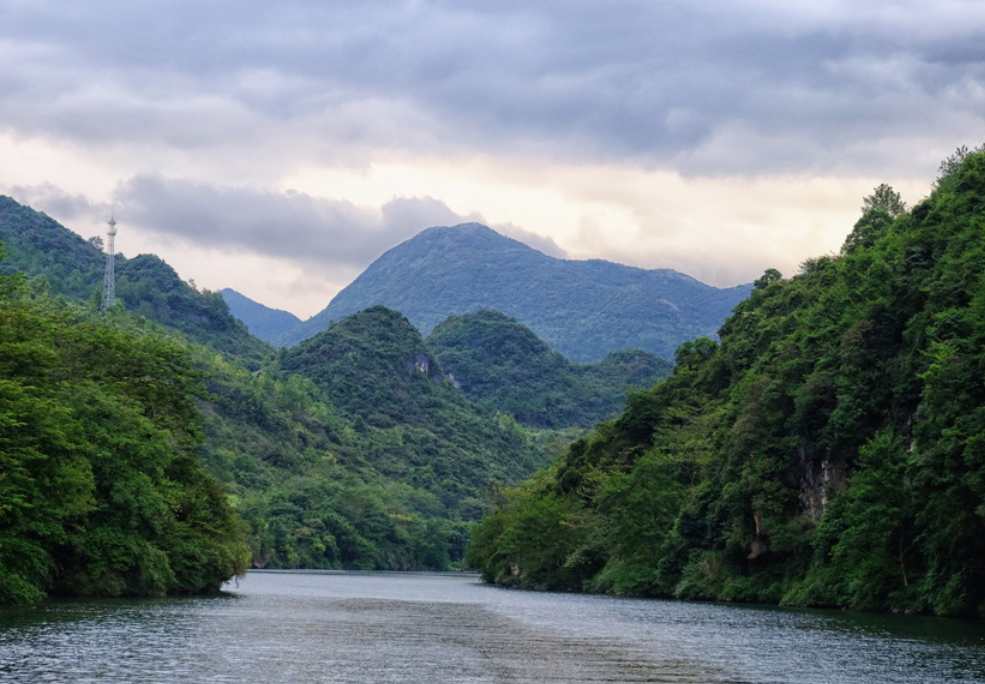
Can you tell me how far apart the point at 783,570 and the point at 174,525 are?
144 ft

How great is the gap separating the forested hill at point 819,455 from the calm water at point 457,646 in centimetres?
689

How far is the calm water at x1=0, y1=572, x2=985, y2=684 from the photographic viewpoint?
36.4m

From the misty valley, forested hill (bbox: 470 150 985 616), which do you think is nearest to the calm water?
the misty valley

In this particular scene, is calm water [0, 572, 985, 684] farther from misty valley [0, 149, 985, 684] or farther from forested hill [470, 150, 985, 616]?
forested hill [470, 150, 985, 616]

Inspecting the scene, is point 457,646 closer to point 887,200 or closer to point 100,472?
point 100,472

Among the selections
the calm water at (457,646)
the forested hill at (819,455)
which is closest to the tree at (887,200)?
the forested hill at (819,455)

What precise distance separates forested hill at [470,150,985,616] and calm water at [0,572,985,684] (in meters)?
6.89

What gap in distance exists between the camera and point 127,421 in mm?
70000

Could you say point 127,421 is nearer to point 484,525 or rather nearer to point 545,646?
point 545,646

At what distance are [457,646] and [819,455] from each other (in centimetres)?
5093

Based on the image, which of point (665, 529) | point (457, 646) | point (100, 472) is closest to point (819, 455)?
point (665, 529)

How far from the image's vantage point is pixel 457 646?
1848 inches

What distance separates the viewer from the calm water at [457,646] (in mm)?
36375

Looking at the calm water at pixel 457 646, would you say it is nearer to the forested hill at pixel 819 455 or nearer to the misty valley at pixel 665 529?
the misty valley at pixel 665 529
